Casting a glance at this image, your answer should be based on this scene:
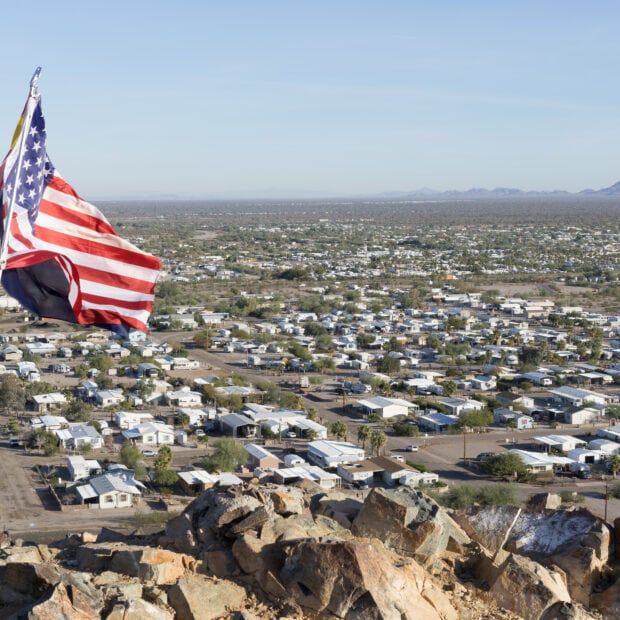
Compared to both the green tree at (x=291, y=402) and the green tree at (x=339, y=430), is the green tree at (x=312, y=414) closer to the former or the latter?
the green tree at (x=291, y=402)

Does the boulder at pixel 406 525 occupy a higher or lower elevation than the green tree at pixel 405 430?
higher

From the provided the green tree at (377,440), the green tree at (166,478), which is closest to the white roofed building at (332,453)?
the green tree at (377,440)

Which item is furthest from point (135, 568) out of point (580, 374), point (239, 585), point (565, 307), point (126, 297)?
point (565, 307)

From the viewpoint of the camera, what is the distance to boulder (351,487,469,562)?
12.8 m

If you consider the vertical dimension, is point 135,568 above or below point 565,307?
above

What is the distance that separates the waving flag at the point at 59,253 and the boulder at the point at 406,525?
177 inches

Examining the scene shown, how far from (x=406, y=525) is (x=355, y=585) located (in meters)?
2.48

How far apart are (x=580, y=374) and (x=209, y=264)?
3117 inches

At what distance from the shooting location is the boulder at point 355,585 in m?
10.6

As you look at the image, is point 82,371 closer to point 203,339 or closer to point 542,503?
point 203,339

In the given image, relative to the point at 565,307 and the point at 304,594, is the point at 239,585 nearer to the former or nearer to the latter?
the point at 304,594

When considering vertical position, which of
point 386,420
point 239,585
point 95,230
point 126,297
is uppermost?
point 95,230

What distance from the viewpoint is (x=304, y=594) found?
429 inches

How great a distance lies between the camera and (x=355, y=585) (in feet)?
34.8
